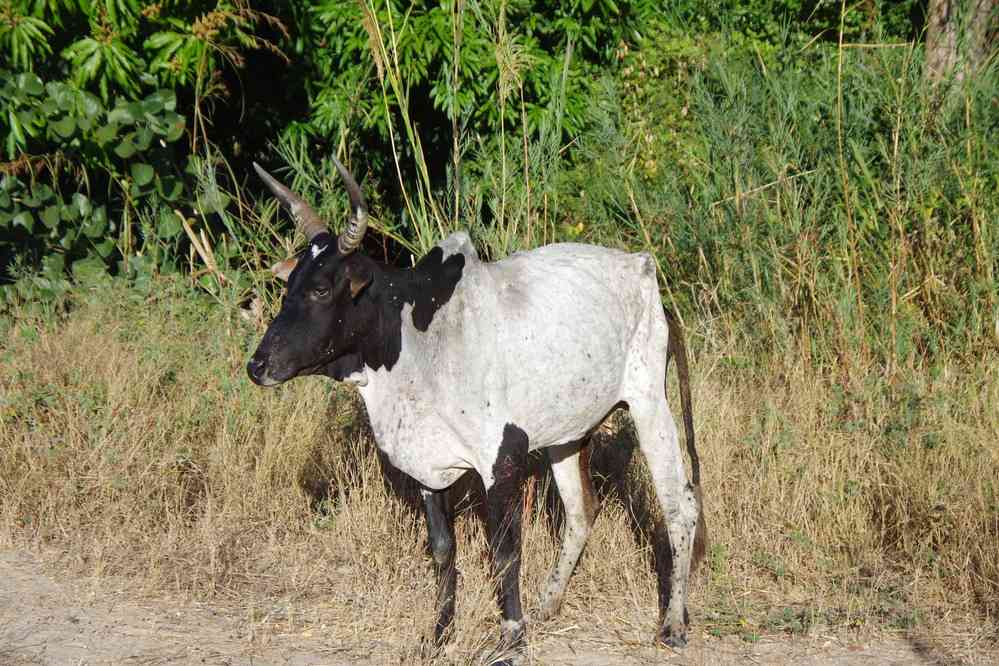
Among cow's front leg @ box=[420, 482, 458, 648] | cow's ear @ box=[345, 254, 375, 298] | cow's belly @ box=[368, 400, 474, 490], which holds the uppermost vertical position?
cow's ear @ box=[345, 254, 375, 298]

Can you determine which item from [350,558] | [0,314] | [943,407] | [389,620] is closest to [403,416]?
[389,620]

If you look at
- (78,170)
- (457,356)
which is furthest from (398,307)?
(78,170)

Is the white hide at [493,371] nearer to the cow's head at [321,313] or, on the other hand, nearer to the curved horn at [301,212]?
the cow's head at [321,313]

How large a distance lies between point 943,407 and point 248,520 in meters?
3.34

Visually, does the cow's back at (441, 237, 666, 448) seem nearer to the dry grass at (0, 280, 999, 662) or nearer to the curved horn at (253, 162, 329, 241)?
the curved horn at (253, 162, 329, 241)

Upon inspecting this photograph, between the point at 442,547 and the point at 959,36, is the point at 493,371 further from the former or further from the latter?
the point at 959,36

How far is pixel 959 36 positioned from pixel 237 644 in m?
5.15

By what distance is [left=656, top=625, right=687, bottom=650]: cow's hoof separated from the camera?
180 inches

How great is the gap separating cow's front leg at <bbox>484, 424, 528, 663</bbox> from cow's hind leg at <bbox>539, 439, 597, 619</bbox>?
607mm

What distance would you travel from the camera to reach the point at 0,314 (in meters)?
7.39

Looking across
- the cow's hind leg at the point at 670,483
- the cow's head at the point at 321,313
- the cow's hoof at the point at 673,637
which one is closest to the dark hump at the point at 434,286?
the cow's head at the point at 321,313

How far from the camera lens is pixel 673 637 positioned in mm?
4609

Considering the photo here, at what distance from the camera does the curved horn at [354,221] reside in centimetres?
387

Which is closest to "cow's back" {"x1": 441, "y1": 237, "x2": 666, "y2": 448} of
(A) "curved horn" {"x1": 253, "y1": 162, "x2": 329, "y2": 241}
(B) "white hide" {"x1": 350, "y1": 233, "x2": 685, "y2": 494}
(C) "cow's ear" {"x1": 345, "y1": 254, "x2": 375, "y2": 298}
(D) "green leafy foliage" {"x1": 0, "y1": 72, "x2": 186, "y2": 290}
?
(B) "white hide" {"x1": 350, "y1": 233, "x2": 685, "y2": 494}
